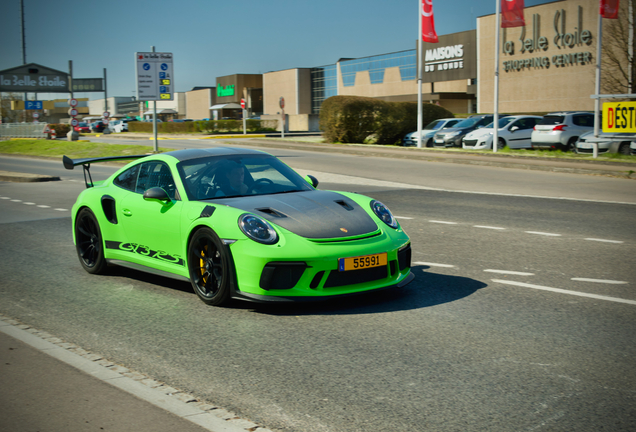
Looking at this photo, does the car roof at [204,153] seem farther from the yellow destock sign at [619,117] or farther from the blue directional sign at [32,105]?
the blue directional sign at [32,105]

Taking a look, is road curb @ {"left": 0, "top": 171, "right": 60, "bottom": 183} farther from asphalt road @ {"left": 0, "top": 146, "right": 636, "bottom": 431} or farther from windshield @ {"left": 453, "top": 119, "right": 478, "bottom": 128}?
windshield @ {"left": 453, "top": 119, "right": 478, "bottom": 128}

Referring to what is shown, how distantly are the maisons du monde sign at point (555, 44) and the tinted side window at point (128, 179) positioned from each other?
1542 inches

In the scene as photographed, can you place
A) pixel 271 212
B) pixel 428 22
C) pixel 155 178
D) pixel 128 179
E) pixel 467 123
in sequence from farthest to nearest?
pixel 467 123, pixel 428 22, pixel 128 179, pixel 155 178, pixel 271 212

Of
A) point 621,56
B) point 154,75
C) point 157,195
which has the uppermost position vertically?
point 621,56

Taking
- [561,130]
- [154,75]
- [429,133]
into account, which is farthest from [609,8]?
[154,75]

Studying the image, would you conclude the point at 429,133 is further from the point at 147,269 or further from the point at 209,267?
the point at 209,267

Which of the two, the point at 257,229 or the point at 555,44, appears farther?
the point at 555,44

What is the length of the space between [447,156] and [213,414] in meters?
20.6

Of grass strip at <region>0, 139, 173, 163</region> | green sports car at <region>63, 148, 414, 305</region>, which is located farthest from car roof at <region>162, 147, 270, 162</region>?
grass strip at <region>0, 139, 173, 163</region>

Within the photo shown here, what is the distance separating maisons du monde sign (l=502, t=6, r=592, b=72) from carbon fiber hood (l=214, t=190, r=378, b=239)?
3920 cm

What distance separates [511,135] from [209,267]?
859 inches

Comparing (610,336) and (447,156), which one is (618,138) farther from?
(610,336)

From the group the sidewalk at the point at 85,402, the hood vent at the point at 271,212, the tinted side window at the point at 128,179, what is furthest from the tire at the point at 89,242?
the sidewalk at the point at 85,402

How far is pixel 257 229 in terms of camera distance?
5.34 metres
